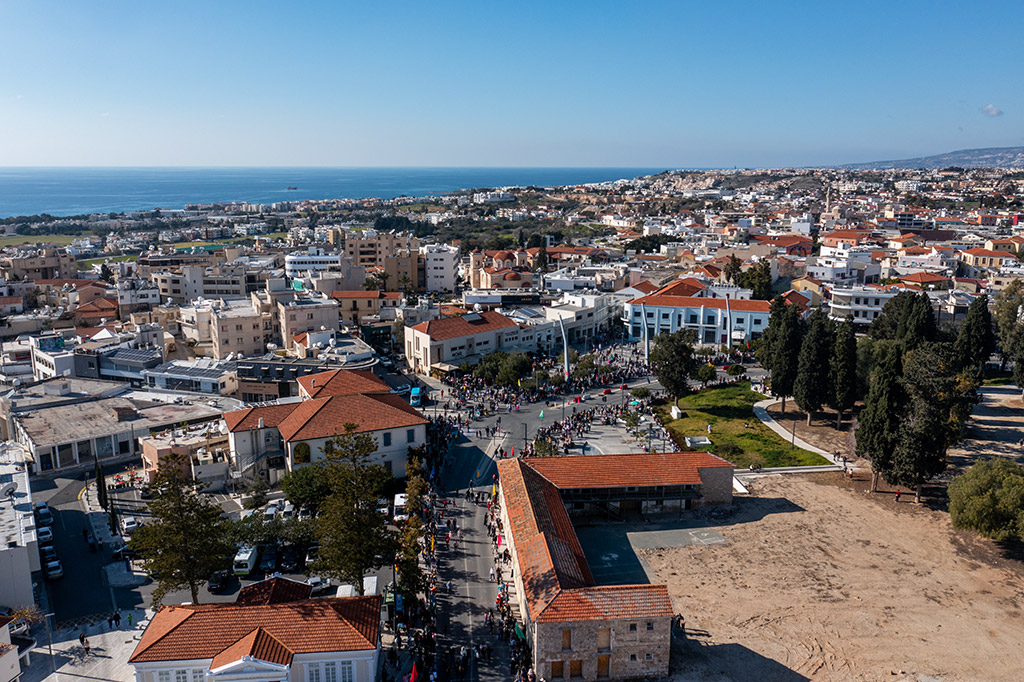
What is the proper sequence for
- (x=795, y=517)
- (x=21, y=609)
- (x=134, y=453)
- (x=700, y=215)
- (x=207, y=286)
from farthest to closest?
(x=700, y=215)
(x=207, y=286)
(x=134, y=453)
(x=795, y=517)
(x=21, y=609)

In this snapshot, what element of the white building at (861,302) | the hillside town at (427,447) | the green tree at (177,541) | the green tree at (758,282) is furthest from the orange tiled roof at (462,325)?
the green tree at (177,541)

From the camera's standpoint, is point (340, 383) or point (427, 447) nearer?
point (427, 447)

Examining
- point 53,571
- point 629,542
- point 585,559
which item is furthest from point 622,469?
point 53,571

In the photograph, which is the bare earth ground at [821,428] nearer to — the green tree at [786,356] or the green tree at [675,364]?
the green tree at [786,356]

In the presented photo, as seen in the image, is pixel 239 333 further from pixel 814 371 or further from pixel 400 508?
pixel 814 371

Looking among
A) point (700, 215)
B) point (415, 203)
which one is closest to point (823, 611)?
point (700, 215)

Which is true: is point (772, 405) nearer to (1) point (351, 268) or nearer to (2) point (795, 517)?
(2) point (795, 517)
